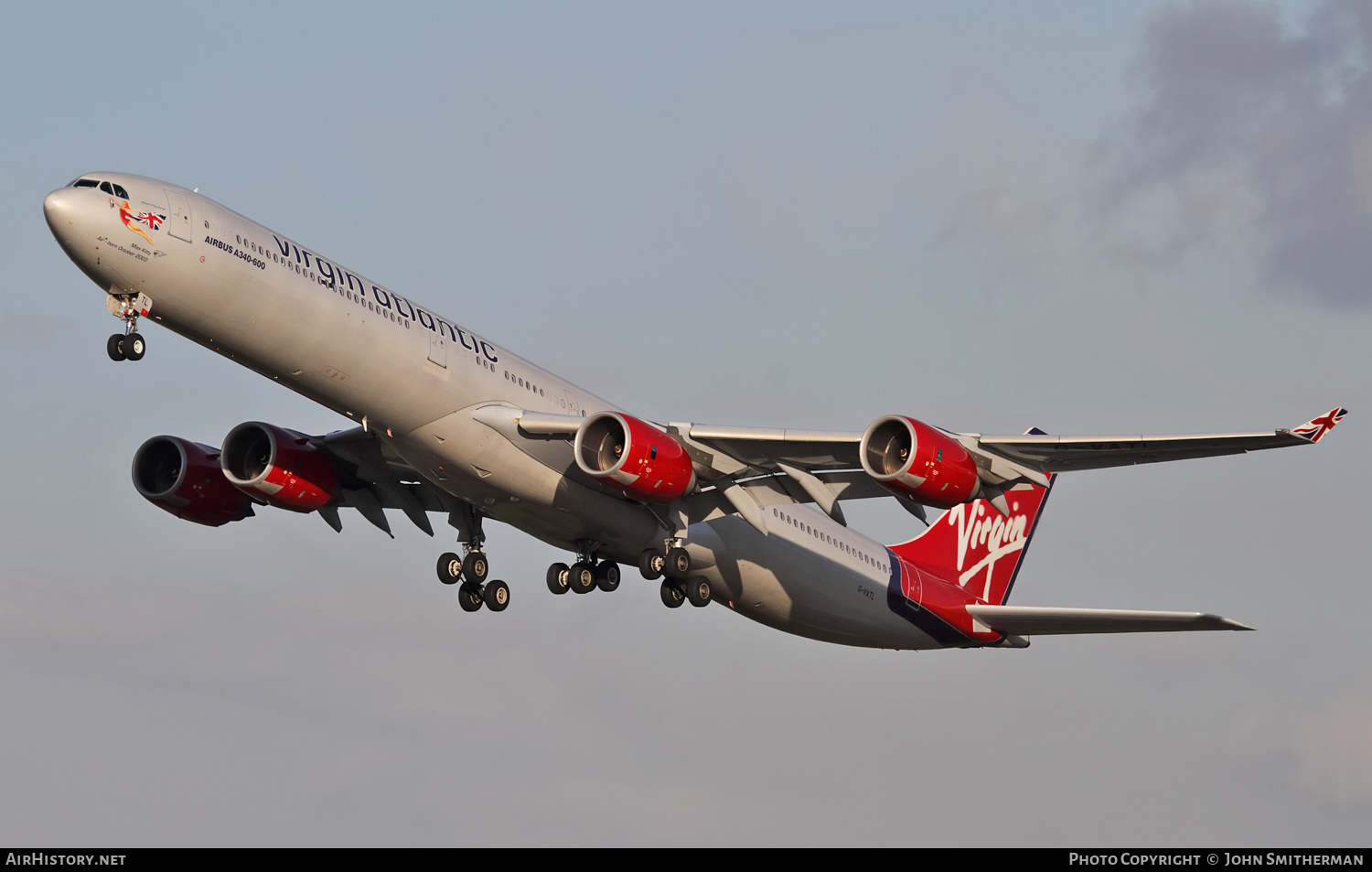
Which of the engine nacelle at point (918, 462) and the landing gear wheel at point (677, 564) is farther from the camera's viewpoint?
the landing gear wheel at point (677, 564)

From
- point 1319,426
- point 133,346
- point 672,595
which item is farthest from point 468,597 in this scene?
point 1319,426

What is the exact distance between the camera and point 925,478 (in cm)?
3391

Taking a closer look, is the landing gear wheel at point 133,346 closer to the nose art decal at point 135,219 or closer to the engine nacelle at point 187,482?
the nose art decal at point 135,219

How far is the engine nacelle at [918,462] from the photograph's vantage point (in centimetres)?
3388

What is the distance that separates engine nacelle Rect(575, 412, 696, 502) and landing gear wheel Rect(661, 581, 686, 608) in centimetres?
422

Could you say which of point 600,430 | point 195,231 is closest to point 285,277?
point 195,231

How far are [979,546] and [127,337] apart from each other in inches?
1013

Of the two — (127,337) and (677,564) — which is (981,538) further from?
(127,337)

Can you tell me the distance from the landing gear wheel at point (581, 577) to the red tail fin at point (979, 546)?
10038 mm

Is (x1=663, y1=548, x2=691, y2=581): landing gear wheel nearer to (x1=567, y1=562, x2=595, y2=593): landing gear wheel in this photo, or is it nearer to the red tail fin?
(x1=567, y1=562, x2=595, y2=593): landing gear wheel

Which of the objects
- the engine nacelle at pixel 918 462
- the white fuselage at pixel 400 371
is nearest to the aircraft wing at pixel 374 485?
the white fuselage at pixel 400 371

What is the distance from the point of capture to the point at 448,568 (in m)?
41.9

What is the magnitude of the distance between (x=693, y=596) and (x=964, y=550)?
1212cm

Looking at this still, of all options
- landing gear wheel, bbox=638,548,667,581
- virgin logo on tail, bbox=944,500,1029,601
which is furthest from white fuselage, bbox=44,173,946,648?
virgin logo on tail, bbox=944,500,1029,601
